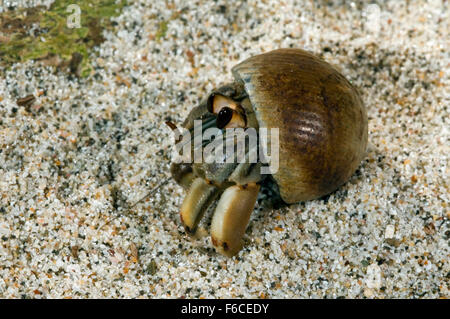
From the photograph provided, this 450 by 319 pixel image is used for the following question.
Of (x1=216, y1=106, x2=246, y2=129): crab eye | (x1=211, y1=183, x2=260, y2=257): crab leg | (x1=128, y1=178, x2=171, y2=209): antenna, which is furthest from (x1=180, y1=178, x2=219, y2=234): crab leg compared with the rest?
(x1=216, y1=106, x2=246, y2=129): crab eye

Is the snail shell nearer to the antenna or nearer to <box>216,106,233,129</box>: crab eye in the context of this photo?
<box>216,106,233,129</box>: crab eye

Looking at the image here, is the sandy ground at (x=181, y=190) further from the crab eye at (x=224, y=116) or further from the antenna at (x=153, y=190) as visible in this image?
the crab eye at (x=224, y=116)

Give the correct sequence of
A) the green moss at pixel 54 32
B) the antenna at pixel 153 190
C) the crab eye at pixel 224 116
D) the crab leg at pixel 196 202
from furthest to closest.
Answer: the green moss at pixel 54 32
the antenna at pixel 153 190
the crab leg at pixel 196 202
the crab eye at pixel 224 116

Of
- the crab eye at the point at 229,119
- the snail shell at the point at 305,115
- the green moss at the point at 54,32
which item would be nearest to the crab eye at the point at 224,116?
the crab eye at the point at 229,119

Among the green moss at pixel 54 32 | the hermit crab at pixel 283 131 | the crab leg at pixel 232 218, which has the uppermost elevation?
the green moss at pixel 54 32

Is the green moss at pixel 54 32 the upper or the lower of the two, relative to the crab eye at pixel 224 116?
upper

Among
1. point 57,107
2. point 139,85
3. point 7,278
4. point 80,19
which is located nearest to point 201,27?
point 139,85

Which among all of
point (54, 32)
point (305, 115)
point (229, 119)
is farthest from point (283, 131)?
point (54, 32)
